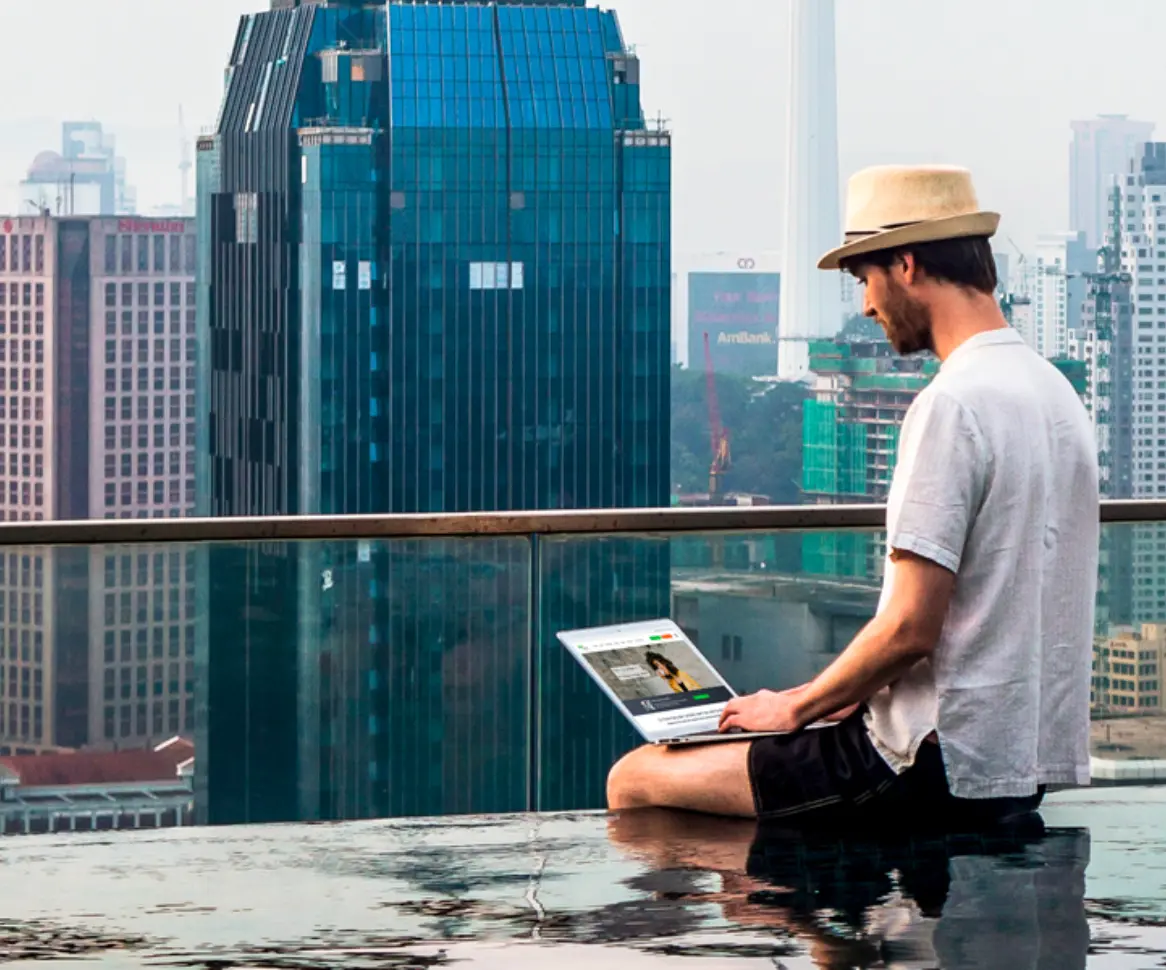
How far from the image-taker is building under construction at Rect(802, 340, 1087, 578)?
59500mm

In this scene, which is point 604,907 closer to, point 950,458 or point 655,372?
point 950,458

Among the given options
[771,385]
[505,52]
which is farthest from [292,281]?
[771,385]

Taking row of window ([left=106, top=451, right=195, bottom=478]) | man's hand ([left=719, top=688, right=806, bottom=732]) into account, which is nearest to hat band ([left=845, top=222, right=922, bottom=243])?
man's hand ([left=719, top=688, right=806, bottom=732])

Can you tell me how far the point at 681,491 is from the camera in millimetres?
73812

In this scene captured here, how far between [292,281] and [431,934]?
67.8m

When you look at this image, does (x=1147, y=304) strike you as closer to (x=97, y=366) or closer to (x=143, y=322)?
(x=143, y=322)

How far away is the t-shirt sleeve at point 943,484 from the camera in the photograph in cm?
182

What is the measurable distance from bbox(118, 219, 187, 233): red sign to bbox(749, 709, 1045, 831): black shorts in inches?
3117

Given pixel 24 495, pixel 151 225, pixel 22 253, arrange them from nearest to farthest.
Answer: pixel 151 225 < pixel 24 495 < pixel 22 253

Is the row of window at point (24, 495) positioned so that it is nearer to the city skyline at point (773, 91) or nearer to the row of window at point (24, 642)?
the city skyline at point (773, 91)

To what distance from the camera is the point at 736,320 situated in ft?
279

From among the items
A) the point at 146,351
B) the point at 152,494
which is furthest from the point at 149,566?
the point at 146,351

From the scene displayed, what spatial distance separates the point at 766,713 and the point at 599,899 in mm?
256

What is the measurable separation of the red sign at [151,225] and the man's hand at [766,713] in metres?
79.2
